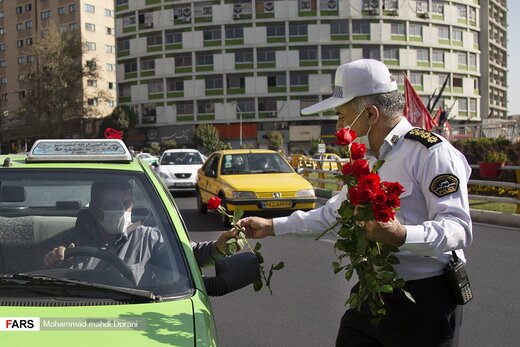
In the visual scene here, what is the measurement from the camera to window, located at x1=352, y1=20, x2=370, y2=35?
7200 centimetres

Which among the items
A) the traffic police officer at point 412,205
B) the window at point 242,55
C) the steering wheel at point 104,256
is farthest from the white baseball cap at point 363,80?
the window at point 242,55

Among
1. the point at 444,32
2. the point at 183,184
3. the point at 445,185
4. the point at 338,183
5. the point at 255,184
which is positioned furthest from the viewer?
the point at 444,32

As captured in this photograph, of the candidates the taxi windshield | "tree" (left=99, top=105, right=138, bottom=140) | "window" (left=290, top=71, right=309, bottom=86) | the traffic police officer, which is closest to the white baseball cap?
the traffic police officer

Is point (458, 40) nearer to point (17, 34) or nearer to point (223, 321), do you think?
point (17, 34)

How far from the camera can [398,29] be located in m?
72.9

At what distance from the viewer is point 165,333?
2141 mm

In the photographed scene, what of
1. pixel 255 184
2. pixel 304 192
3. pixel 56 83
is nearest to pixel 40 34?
pixel 56 83

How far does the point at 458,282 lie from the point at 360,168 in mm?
650

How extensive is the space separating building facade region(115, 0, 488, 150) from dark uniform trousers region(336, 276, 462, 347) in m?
67.8

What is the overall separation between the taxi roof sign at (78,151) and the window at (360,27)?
71.7 metres

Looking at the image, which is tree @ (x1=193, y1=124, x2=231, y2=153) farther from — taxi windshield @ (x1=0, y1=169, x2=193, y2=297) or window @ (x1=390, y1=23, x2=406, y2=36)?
taxi windshield @ (x1=0, y1=169, x2=193, y2=297)

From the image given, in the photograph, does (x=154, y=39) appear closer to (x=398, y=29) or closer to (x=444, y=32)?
(x=398, y=29)

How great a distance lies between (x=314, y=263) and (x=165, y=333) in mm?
6189

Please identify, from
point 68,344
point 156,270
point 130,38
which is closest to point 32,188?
point 156,270
